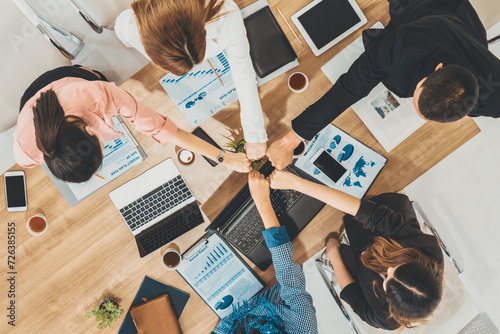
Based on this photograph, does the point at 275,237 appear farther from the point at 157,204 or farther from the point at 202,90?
the point at 202,90

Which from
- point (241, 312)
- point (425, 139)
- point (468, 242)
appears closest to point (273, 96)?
point (425, 139)

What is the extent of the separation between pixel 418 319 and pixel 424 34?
972 mm

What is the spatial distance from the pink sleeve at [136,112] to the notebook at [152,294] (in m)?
0.63

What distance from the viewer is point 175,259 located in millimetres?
1310

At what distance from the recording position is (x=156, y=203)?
4.30ft

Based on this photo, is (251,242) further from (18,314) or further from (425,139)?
(18,314)

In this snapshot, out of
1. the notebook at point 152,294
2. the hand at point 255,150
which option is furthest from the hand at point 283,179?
the notebook at point 152,294

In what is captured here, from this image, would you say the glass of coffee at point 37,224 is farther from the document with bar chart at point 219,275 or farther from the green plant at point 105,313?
→ the document with bar chart at point 219,275

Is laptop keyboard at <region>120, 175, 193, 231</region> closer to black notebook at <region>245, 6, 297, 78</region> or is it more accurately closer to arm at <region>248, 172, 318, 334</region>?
arm at <region>248, 172, 318, 334</region>

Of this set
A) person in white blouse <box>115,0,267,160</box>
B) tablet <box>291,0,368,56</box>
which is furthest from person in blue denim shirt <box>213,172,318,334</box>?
tablet <box>291,0,368,56</box>

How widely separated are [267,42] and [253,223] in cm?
74

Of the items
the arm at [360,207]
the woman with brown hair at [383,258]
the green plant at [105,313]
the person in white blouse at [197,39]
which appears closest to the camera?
the person in white blouse at [197,39]

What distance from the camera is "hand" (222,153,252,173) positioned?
1.27 metres

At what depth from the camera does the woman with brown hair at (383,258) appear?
1076 millimetres
